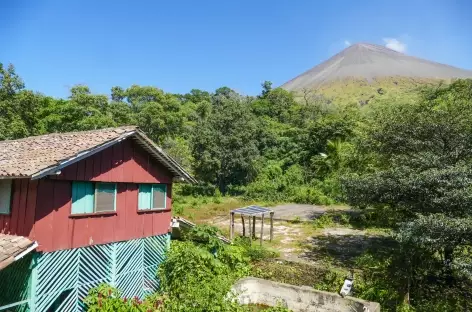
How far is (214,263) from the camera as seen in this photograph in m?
13.3

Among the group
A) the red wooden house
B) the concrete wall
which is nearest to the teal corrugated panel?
the red wooden house

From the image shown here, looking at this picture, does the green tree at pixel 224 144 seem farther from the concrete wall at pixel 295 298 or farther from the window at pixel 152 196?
the concrete wall at pixel 295 298

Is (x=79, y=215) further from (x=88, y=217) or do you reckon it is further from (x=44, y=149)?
(x=44, y=149)

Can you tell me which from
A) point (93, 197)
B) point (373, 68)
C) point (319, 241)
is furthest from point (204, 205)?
point (373, 68)

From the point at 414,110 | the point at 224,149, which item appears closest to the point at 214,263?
the point at 414,110

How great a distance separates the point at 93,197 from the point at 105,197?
420mm

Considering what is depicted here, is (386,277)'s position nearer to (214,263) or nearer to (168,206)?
(214,263)

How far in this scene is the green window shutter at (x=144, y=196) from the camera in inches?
506

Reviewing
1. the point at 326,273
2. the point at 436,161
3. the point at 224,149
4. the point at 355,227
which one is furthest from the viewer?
the point at 224,149

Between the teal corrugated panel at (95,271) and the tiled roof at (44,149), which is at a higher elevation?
the tiled roof at (44,149)

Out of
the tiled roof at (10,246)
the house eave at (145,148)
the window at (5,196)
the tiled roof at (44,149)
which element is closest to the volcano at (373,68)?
the house eave at (145,148)

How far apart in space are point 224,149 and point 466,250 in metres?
26.6

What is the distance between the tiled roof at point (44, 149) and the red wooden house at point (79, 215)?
0.04 meters

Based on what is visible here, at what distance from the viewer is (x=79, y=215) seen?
415 inches
